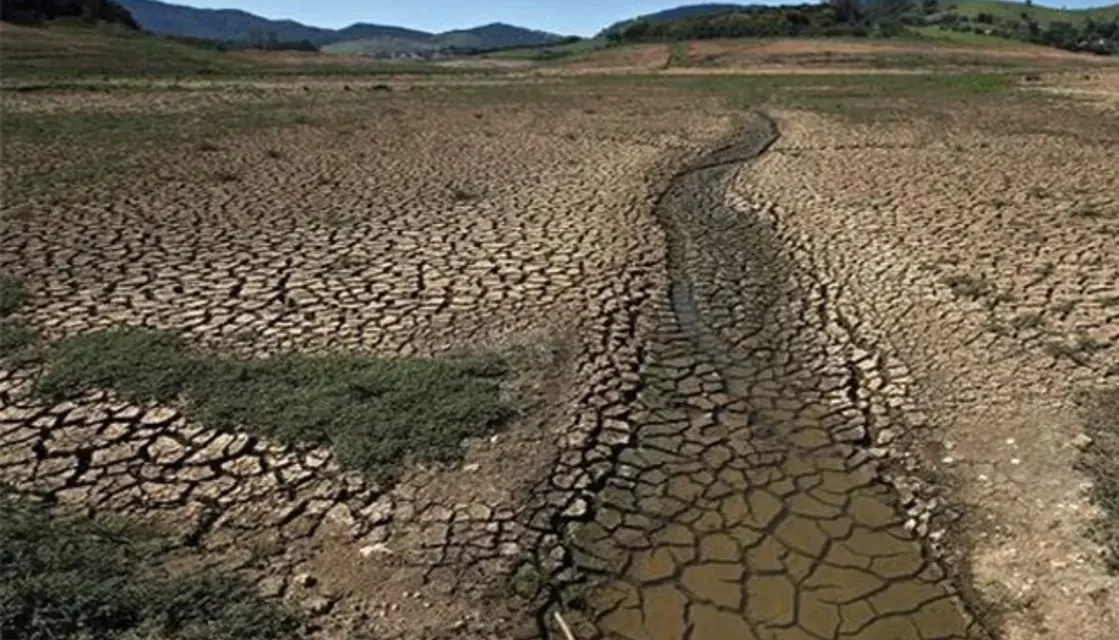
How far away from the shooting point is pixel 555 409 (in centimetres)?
719

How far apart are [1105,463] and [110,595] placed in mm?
7012

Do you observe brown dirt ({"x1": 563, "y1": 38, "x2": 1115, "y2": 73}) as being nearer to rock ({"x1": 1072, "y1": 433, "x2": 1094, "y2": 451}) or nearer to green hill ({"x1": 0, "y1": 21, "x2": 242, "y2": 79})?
green hill ({"x1": 0, "y1": 21, "x2": 242, "y2": 79})

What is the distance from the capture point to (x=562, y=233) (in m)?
12.6

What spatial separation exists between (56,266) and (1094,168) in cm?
1928

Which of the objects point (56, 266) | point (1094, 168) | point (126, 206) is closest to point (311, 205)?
point (126, 206)

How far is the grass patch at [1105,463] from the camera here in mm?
5398

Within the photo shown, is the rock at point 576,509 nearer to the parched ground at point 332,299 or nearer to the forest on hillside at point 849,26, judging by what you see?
the parched ground at point 332,299

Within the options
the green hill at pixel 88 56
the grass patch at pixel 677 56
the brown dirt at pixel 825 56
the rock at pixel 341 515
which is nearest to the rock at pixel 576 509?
the rock at pixel 341 515

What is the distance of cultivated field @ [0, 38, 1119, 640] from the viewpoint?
502 centimetres

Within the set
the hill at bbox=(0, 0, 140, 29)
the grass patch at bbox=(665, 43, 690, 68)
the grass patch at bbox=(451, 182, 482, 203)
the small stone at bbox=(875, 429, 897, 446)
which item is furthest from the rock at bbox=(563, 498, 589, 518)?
the hill at bbox=(0, 0, 140, 29)

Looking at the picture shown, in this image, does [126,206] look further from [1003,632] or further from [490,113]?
[490,113]

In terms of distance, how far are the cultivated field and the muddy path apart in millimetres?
A: 29

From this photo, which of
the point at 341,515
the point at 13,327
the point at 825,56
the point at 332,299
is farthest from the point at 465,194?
the point at 825,56

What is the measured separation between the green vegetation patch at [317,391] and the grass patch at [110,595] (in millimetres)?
1498
